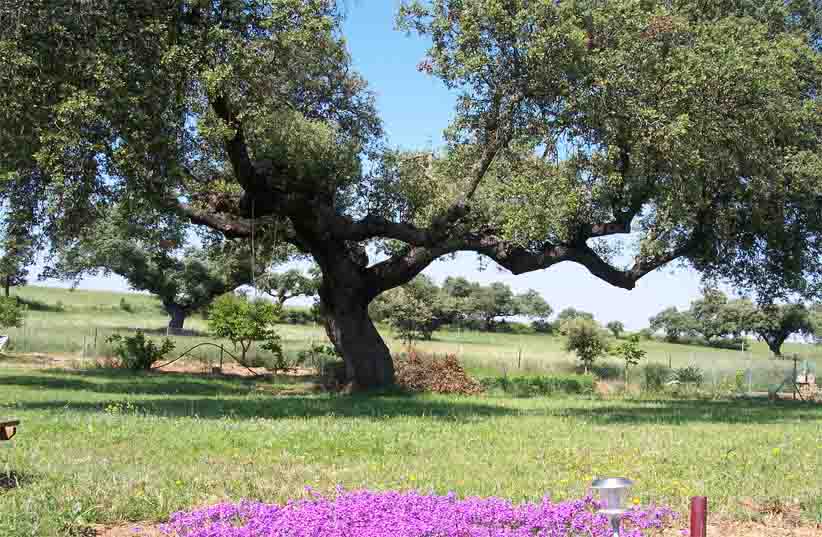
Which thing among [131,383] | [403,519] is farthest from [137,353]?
[403,519]

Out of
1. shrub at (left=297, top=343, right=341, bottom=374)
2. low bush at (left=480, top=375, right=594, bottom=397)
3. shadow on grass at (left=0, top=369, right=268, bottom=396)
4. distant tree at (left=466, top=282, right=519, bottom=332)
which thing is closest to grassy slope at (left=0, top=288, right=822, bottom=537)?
shadow on grass at (left=0, top=369, right=268, bottom=396)

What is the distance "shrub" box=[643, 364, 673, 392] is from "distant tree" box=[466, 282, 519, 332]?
60193mm

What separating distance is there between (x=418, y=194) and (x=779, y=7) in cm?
1095

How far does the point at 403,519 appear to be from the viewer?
20.1ft

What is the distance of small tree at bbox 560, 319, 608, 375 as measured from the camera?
35.9m

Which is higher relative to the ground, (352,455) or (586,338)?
(586,338)

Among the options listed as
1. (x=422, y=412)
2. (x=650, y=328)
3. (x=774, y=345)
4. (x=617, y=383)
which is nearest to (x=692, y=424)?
(x=422, y=412)

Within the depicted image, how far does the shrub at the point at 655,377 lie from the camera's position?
1289 inches

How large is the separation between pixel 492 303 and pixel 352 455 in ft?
307

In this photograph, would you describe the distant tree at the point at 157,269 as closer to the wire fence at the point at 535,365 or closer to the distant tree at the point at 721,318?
the wire fence at the point at 535,365

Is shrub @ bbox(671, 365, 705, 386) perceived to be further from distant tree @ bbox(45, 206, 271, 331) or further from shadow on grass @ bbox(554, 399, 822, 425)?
distant tree @ bbox(45, 206, 271, 331)

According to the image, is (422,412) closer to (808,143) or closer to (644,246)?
(644,246)

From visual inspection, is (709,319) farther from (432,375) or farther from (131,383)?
(131,383)

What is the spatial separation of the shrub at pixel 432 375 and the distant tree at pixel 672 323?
77.8 m
